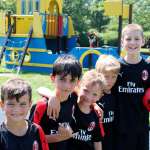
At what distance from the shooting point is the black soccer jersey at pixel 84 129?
3438mm

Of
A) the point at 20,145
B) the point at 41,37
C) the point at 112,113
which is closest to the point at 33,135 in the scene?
the point at 20,145

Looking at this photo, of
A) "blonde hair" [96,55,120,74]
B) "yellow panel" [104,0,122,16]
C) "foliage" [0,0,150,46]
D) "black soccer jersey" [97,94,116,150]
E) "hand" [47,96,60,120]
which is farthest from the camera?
"foliage" [0,0,150,46]

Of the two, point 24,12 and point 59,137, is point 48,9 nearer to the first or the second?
point 24,12

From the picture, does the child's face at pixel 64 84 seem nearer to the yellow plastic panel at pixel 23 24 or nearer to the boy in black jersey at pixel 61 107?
the boy in black jersey at pixel 61 107

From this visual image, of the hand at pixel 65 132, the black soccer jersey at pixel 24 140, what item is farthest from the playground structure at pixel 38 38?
the black soccer jersey at pixel 24 140

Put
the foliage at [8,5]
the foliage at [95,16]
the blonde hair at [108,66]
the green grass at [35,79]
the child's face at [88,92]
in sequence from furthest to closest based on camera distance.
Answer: the foliage at [8,5] < the foliage at [95,16] < the green grass at [35,79] < the blonde hair at [108,66] < the child's face at [88,92]

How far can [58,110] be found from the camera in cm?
321

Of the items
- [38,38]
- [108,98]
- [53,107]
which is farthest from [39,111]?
[38,38]

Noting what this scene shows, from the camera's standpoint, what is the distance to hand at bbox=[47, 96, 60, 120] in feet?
10.4

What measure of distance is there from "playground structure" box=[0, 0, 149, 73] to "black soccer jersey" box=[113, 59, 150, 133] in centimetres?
1001

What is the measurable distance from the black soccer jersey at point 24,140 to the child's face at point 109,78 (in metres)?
1.10

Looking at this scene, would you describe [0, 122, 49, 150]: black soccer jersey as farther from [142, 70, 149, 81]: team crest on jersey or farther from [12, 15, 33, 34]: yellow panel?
[12, 15, 33, 34]: yellow panel

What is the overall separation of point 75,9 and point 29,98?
4157 cm

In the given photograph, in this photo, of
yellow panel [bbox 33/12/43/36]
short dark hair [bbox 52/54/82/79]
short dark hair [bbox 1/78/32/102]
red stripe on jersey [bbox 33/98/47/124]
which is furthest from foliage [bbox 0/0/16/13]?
short dark hair [bbox 1/78/32/102]
